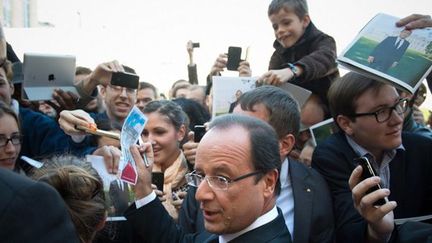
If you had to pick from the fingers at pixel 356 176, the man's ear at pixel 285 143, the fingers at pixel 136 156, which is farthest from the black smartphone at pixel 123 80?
the fingers at pixel 356 176

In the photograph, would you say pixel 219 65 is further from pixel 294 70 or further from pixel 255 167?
pixel 255 167

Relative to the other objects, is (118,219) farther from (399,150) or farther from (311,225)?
(399,150)

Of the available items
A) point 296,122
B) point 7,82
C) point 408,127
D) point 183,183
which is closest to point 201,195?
point 296,122

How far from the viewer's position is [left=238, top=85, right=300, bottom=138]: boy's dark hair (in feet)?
6.12

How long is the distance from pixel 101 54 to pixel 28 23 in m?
1.30

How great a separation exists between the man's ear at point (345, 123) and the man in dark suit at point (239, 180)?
59cm

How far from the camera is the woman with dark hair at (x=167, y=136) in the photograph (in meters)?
2.61

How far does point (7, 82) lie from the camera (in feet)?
7.98

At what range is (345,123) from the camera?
77.9 inches

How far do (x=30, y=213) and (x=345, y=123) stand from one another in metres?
1.35

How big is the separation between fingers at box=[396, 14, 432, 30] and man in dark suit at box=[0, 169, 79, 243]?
4.49ft

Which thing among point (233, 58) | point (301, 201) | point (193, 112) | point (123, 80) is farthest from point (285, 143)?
point (193, 112)

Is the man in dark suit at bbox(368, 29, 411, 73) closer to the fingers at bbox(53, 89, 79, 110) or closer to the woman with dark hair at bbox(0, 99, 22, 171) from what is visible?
the woman with dark hair at bbox(0, 99, 22, 171)

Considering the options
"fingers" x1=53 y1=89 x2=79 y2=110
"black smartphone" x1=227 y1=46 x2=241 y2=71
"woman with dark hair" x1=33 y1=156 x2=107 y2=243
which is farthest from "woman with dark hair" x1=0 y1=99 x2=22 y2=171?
"black smartphone" x1=227 y1=46 x2=241 y2=71
